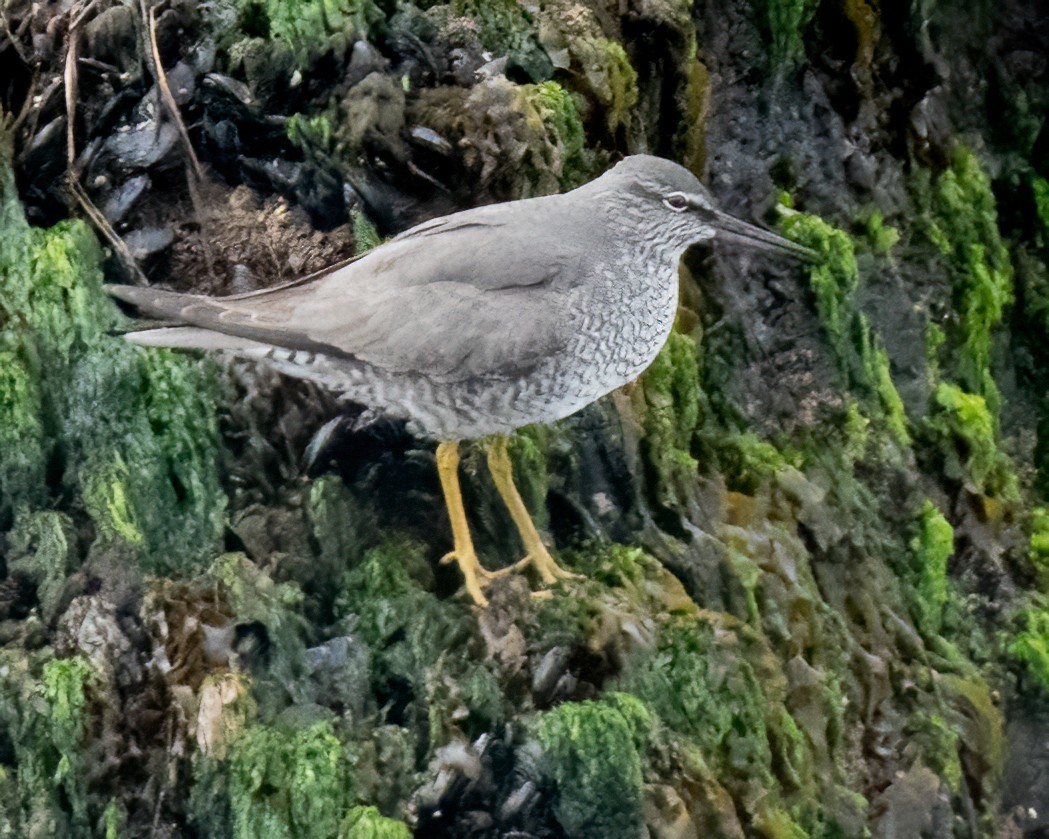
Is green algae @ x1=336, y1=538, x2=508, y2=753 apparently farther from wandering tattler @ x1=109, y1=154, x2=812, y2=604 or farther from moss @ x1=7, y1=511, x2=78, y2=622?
moss @ x1=7, y1=511, x2=78, y2=622

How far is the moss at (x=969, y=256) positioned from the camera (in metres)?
2.24

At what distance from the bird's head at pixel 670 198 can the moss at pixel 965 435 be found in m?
0.80

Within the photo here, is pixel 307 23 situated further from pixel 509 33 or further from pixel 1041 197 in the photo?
pixel 1041 197

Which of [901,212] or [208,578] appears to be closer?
[208,578]

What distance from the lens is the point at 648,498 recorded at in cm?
173

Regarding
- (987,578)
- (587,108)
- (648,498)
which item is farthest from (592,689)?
(987,578)

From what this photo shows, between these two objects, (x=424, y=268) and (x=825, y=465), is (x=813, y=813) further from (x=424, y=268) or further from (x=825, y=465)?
(x=424, y=268)

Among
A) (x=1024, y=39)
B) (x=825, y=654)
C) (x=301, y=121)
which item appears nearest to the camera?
(x=301, y=121)

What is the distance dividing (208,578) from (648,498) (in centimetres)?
64

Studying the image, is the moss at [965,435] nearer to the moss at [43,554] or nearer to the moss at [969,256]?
the moss at [969,256]

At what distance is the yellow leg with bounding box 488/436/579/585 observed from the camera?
5.25ft

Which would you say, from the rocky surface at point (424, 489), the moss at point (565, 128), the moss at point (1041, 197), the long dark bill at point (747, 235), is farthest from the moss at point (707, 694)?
the moss at point (1041, 197)

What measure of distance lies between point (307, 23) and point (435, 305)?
42 centimetres

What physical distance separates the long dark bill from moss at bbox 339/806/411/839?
88cm
